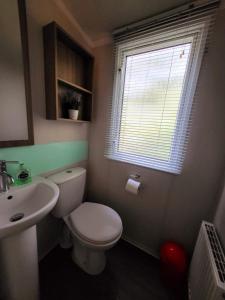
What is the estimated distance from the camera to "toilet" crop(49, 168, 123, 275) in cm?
102

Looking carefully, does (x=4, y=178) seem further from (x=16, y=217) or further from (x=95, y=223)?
(x=95, y=223)

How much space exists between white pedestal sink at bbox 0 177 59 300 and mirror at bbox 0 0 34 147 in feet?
1.21

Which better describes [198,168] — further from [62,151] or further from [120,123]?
[62,151]

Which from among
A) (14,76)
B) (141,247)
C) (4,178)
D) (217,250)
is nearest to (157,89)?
(14,76)

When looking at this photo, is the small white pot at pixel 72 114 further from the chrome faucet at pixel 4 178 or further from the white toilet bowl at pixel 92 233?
the white toilet bowl at pixel 92 233

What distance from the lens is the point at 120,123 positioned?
1418 millimetres

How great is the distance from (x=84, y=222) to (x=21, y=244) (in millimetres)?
473

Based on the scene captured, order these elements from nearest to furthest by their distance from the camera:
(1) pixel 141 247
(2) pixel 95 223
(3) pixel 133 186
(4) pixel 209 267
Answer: (4) pixel 209 267
(2) pixel 95 223
(3) pixel 133 186
(1) pixel 141 247

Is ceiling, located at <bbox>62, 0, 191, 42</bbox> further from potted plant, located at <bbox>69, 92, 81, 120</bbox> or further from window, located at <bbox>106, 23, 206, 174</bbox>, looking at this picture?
potted plant, located at <bbox>69, 92, 81, 120</bbox>

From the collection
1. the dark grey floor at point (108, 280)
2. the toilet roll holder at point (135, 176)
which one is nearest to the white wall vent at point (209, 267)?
the dark grey floor at point (108, 280)

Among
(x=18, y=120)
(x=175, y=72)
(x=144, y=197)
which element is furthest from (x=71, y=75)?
(x=144, y=197)

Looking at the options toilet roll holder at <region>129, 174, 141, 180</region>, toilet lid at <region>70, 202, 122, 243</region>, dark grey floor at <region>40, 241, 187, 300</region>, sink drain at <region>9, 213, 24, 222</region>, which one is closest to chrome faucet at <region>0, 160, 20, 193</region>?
sink drain at <region>9, 213, 24, 222</region>

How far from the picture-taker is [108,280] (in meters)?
1.16

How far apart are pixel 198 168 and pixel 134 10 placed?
140 centimetres
